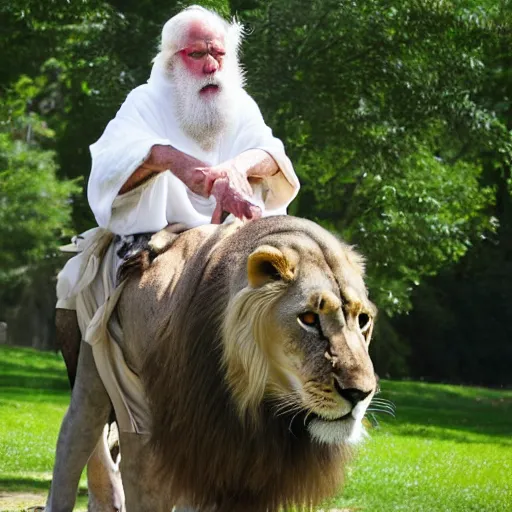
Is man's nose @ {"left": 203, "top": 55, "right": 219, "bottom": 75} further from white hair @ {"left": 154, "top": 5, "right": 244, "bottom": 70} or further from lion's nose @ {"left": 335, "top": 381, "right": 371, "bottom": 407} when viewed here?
lion's nose @ {"left": 335, "top": 381, "right": 371, "bottom": 407}

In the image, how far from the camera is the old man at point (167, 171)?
4.90m

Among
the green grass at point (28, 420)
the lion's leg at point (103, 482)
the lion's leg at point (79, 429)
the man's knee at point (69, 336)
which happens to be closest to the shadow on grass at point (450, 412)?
the green grass at point (28, 420)

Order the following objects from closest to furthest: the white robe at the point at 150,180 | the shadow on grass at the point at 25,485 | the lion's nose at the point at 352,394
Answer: the lion's nose at the point at 352,394 < the white robe at the point at 150,180 < the shadow on grass at the point at 25,485

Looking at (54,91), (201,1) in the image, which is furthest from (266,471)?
(54,91)

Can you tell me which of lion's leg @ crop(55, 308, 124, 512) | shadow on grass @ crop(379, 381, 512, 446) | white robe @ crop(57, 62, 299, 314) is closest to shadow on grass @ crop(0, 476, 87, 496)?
lion's leg @ crop(55, 308, 124, 512)

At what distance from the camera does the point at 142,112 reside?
5.09 meters

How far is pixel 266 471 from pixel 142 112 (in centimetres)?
164

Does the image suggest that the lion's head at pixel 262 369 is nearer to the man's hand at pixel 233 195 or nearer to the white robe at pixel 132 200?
the man's hand at pixel 233 195

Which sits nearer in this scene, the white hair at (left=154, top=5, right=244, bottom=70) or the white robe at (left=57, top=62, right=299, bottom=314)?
the white robe at (left=57, top=62, right=299, bottom=314)

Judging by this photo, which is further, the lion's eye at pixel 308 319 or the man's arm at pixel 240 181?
the man's arm at pixel 240 181

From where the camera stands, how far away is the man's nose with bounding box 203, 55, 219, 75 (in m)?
5.08

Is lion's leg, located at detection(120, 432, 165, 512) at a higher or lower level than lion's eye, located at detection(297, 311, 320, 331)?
lower

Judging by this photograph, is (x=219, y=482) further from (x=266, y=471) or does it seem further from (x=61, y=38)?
(x=61, y=38)

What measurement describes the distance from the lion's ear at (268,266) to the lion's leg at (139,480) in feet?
3.23
